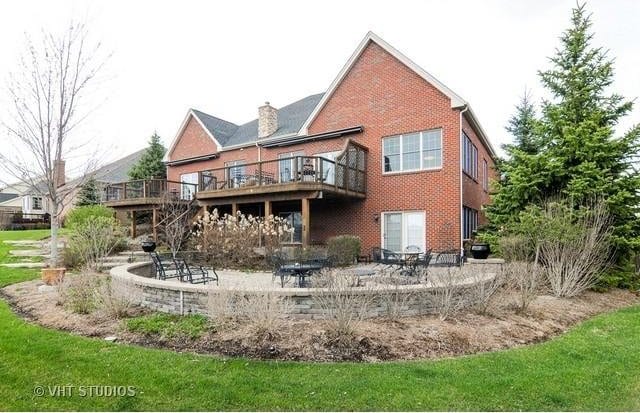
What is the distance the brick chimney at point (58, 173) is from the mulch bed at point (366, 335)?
3367mm

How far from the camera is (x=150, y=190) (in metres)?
20.1

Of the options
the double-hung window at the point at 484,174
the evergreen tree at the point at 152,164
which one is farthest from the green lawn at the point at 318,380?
the evergreen tree at the point at 152,164

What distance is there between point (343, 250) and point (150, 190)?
1224 centimetres

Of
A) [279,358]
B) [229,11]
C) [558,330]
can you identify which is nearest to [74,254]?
[229,11]

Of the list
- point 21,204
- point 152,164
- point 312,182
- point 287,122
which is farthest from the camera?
point 21,204

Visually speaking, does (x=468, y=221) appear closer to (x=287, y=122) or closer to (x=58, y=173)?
(x=287, y=122)

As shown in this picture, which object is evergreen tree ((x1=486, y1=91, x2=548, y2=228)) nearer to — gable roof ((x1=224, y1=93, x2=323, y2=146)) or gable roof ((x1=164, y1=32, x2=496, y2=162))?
gable roof ((x1=164, y1=32, x2=496, y2=162))

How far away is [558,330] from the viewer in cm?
685

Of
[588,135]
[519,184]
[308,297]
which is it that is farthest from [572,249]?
[308,297]

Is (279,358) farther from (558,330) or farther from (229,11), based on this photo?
(229,11)

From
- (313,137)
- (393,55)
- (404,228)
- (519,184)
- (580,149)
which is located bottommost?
(404,228)

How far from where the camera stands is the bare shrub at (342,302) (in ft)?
18.5

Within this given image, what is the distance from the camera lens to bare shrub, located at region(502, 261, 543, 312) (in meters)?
7.50

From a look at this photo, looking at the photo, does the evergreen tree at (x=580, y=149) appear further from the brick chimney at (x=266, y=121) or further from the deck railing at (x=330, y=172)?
the brick chimney at (x=266, y=121)
